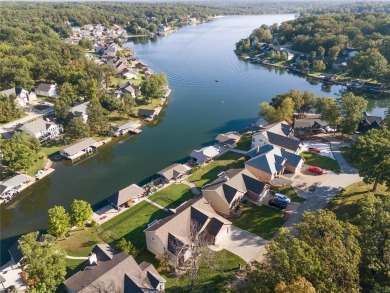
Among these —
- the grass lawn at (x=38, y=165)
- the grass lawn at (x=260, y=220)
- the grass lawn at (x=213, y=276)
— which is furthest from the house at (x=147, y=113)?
the grass lawn at (x=213, y=276)

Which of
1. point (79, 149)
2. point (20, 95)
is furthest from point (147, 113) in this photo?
point (20, 95)

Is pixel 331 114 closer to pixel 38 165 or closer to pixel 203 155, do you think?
pixel 203 155

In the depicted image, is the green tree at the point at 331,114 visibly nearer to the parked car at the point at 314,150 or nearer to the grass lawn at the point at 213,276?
the parked car at the point at 314,150

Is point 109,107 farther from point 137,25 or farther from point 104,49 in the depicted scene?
point 137,25

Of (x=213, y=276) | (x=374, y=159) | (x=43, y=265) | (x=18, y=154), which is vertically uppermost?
(x=18, y=154)

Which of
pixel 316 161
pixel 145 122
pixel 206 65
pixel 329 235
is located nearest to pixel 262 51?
pixel 206 65

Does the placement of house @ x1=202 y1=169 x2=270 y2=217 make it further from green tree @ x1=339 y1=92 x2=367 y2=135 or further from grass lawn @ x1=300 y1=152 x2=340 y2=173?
green tree @ x1=339 y1=92 x2=367 y2=135
